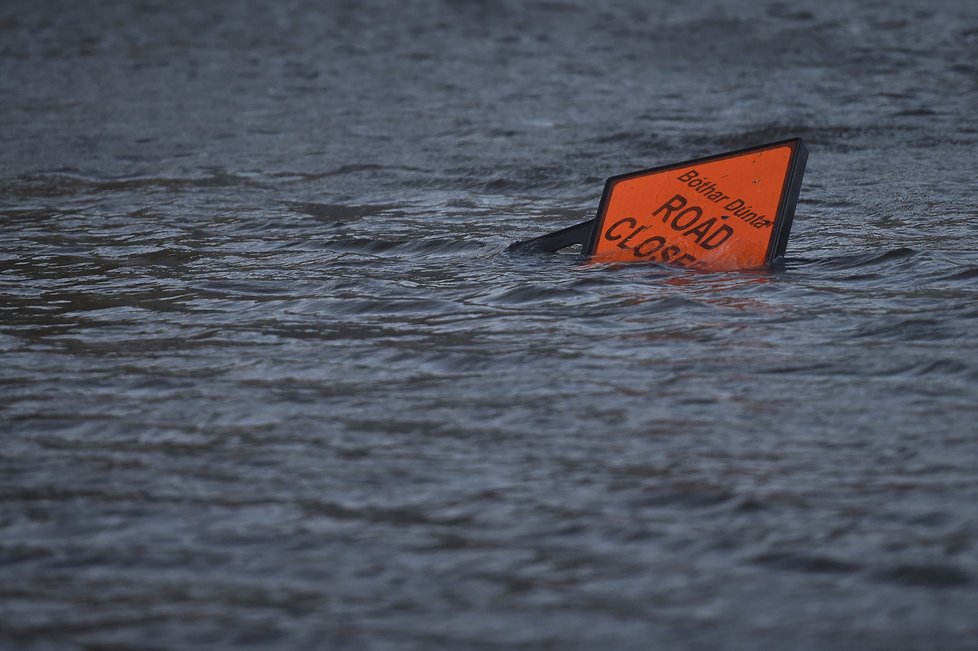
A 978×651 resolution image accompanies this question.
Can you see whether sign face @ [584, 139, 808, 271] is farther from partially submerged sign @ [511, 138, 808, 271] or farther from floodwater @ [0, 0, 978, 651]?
floodwater @ [0, 0, 978, 651]

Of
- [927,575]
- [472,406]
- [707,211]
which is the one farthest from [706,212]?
[927,575]

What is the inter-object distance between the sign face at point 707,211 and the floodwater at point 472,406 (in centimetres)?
26

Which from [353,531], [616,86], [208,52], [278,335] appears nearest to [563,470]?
[353,531]

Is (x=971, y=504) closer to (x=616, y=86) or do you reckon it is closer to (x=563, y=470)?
(x=563, y=470)

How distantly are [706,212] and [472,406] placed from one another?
2457mm

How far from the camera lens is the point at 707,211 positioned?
672 cm

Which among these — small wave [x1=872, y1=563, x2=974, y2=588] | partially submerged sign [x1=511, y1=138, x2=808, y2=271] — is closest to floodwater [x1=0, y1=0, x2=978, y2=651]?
small wave [x1=872, y1=563, x2=974, y2=588]

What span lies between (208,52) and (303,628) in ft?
52.0

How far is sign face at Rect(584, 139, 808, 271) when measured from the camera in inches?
257

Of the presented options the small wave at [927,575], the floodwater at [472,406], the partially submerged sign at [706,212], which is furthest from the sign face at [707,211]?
the small wave at [927,575]

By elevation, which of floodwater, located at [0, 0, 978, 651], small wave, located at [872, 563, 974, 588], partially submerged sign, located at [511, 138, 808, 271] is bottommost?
small wave, located at [872, 563, 974, 588]

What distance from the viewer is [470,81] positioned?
50.4 feet

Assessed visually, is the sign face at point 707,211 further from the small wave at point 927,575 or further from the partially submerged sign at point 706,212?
the small wave at point 927,575

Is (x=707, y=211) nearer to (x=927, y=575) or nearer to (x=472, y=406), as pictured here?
(x=472, y=406)
